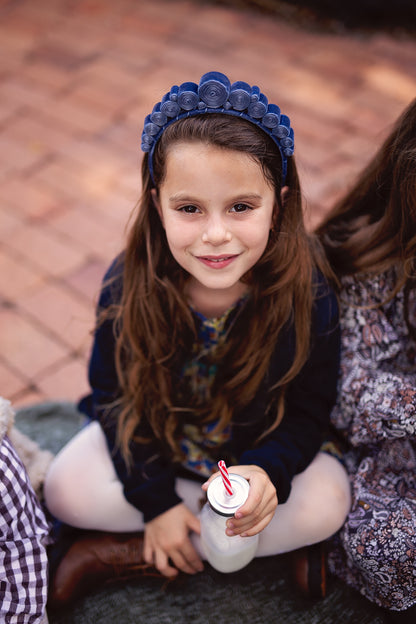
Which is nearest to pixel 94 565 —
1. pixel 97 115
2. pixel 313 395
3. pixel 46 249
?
pixel 313 395

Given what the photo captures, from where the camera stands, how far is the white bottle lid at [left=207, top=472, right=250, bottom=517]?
38.3 inches

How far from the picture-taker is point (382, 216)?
1.30 m

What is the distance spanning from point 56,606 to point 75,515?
18 centimetres

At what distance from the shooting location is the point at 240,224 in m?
1.07

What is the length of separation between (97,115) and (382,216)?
1.87 meters

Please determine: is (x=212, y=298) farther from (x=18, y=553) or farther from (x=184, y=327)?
(x=18, y=553)

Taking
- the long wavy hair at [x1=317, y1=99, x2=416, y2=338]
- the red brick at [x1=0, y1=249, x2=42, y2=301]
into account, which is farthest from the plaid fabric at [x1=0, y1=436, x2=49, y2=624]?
the red brick at [x1=0, y1=249, x2=42, y2=301]

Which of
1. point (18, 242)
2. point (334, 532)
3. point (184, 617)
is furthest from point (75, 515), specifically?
point (18, 242)

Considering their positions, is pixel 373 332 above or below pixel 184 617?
above

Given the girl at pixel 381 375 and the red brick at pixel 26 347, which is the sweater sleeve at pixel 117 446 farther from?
the red brick at pixel 26 347

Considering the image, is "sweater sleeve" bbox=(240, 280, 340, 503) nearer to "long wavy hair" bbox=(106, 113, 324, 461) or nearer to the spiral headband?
"long wavy hair" bbox=(106, 113, 324, 461)

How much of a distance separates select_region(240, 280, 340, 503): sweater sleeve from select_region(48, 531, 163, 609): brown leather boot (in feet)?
1.07

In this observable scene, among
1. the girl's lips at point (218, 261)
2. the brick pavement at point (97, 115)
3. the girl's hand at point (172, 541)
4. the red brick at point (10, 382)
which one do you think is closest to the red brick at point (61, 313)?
the brick pavement at point (97, 115)

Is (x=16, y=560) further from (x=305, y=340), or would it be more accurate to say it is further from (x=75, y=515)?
(x=305, y=340)
